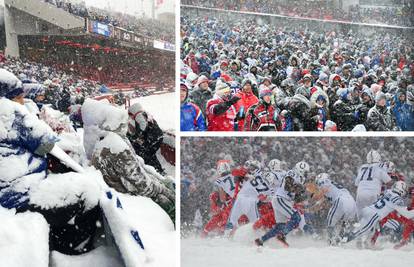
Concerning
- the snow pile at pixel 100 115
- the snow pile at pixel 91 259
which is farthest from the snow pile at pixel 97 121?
the snow pile at pixel 91 259

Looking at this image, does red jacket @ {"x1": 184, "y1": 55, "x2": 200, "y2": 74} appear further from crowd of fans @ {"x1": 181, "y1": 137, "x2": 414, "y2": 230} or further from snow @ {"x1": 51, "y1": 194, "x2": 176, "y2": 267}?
snow @ {"x1": 51, "y1": 194, "x2": 176, "y2": 267}

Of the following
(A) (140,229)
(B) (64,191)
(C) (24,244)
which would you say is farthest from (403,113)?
(C) (24,244)

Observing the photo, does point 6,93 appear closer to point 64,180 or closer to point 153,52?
point 64,180

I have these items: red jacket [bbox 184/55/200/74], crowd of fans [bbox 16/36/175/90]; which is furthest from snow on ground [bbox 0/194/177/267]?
Result: red jacket [bbox 184/55/200/74]

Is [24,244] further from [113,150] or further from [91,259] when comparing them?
[113,150]

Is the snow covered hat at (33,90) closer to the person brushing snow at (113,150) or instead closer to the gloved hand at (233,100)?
the person brushing snow at (113,150)

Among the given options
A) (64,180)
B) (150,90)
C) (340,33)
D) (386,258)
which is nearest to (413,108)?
(340,33)
